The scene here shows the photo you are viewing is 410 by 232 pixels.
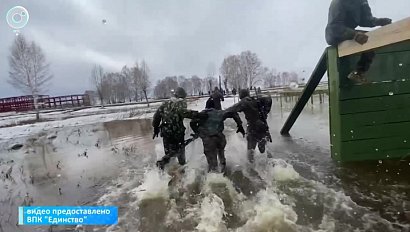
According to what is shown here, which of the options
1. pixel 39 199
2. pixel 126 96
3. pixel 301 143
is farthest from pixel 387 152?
pixel 126 96

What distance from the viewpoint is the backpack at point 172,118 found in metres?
6.17

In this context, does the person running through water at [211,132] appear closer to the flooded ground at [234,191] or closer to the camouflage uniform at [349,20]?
the flooded ground at [234,191]

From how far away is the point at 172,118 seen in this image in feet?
20.4

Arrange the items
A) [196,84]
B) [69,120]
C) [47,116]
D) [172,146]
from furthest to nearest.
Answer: [196,84]
[47,116]
[69,120]
[172,146]

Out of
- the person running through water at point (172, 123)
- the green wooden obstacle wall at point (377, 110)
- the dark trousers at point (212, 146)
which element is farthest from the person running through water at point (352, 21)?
the person running through water at point (172, 123)

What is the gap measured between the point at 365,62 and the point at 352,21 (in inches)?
30.6

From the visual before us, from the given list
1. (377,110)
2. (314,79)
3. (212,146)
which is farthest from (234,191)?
(314,79)

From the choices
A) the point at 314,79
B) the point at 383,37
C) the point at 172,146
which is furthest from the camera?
the point at 314,79

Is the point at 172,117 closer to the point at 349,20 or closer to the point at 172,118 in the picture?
the point at 172,118

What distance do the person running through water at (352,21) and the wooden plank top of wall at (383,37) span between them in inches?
10.3

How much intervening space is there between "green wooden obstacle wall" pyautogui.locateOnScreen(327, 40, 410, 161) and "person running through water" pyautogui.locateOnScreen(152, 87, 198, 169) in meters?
2.99

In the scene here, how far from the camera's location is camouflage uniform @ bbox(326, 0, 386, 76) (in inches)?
222

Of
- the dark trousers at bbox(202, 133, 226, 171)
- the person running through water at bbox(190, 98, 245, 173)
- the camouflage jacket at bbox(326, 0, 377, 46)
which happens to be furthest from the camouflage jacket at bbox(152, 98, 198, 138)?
the camouflage jacket at bbox(326, 0, 377, 46)

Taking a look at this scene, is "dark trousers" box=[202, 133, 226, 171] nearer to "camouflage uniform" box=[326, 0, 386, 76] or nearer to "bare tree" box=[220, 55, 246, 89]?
"camouflage uniform" box=[326, 0, 386, 76]
